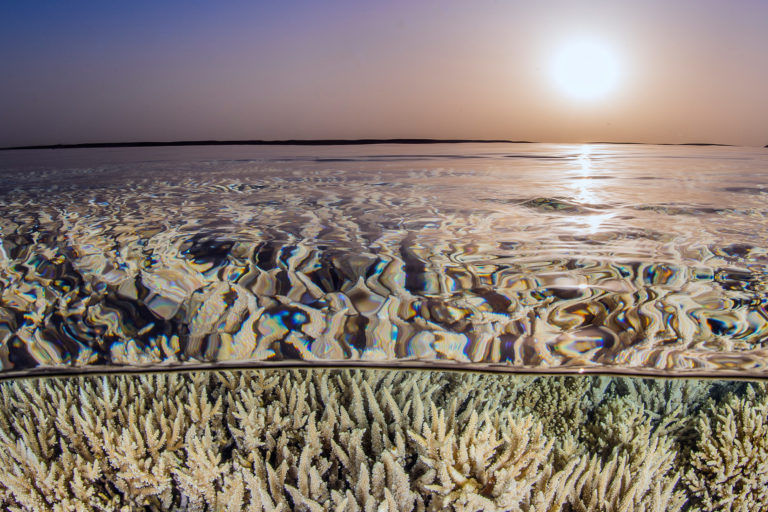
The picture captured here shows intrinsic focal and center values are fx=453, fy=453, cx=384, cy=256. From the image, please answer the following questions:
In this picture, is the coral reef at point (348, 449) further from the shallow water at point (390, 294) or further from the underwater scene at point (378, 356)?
the shallow water at point (390, 294)

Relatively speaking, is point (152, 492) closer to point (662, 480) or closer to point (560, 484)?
point (560, 484)

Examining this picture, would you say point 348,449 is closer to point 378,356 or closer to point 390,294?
point 378,356

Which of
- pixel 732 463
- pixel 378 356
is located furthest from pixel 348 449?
pixel 732 463

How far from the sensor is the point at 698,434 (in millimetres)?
3057

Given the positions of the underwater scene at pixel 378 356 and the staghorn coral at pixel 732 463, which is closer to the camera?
the underwater scene at pixel 378 356

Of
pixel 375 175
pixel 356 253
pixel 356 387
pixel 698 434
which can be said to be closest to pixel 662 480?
pixel 698 434

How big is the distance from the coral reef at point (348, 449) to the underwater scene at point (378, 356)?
0.01 meters

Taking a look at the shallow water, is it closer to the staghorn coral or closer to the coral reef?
the coral reef

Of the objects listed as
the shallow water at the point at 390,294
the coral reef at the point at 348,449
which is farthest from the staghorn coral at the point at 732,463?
the shallow water at the point at 390,294

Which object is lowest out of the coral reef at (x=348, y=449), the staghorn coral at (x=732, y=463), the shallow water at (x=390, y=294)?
the staghorn coral at (x=732, y=463)

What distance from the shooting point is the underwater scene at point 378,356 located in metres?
1.83

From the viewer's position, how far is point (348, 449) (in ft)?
7.40

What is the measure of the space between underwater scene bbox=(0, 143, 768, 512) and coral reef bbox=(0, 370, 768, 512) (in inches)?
0.6

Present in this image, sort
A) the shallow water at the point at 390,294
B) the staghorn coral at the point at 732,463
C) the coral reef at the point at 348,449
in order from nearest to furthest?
1. the shallow water at the point at 390,294
2. the coral reef at the point at 348,449
3. the staghorn coral at the point at 732,463
